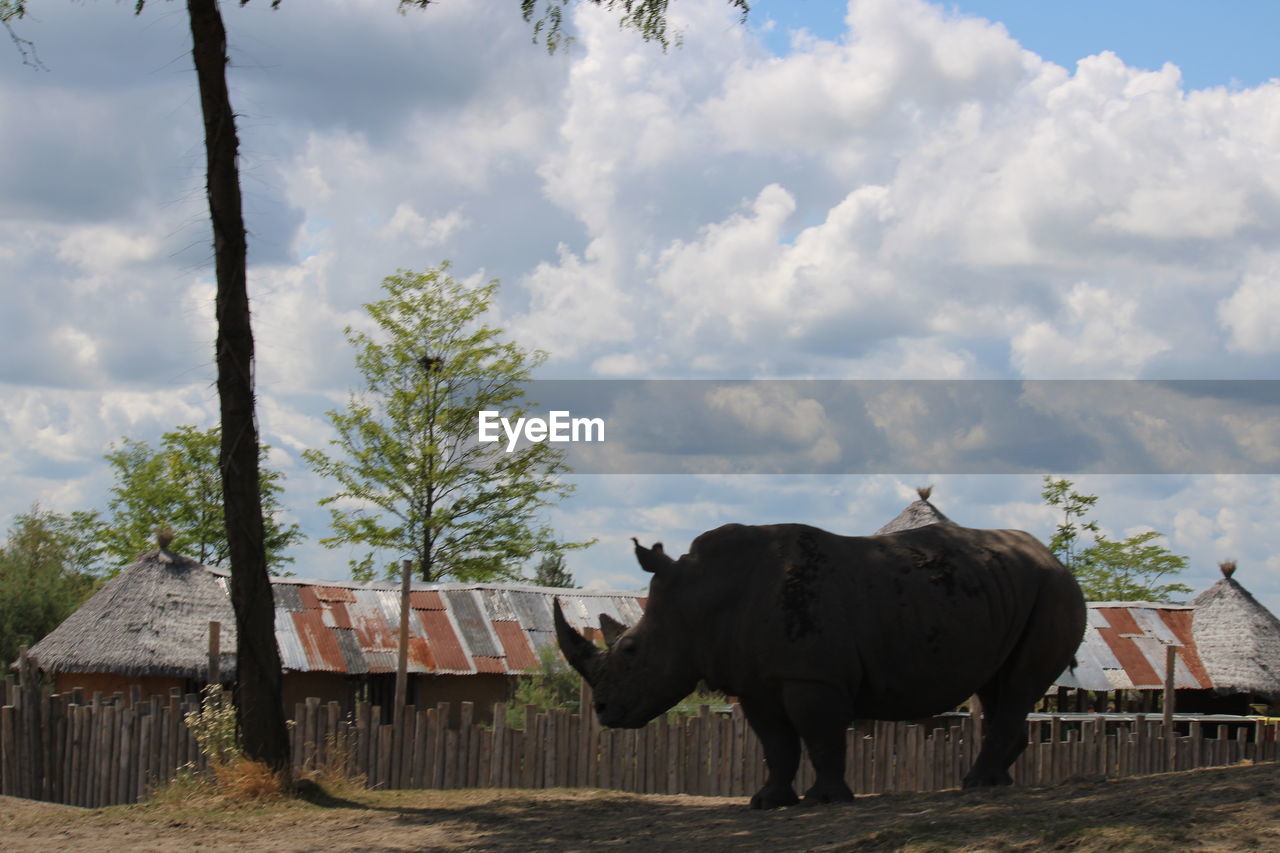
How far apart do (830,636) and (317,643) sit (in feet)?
43.8

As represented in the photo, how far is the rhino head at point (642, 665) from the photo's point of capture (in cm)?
869

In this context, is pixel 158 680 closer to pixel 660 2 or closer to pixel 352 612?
pixel 352 612

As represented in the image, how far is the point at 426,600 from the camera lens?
2173 centimetres

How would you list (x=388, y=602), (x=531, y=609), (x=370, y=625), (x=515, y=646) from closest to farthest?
(x=370, y=625), (x=515, y=646), (x=388, y=602), (x=531, y=609)

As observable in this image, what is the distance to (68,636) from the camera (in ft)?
68.5

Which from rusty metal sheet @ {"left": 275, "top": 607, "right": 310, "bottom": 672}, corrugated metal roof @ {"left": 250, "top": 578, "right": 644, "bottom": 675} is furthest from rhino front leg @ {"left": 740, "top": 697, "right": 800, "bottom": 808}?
rusty metal sheet @ {"left": 275, "top": 607, "right": 310, "bottom": 672}

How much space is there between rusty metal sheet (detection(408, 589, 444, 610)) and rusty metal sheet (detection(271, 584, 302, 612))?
170cm

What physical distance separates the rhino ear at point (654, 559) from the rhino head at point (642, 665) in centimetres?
3

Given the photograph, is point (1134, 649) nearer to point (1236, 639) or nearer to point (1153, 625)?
point (1153, 625)

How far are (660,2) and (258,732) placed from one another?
21.8 ft

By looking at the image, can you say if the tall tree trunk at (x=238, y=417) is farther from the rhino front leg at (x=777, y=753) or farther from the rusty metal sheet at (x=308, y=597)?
the rusty metal sheet at (x=308, y=597)

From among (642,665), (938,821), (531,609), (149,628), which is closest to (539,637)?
(531,609)

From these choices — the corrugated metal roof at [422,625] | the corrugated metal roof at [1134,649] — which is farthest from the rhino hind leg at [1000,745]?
the corrugated metal roof at [1134,649]

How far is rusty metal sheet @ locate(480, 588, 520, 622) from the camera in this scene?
21797 mm
